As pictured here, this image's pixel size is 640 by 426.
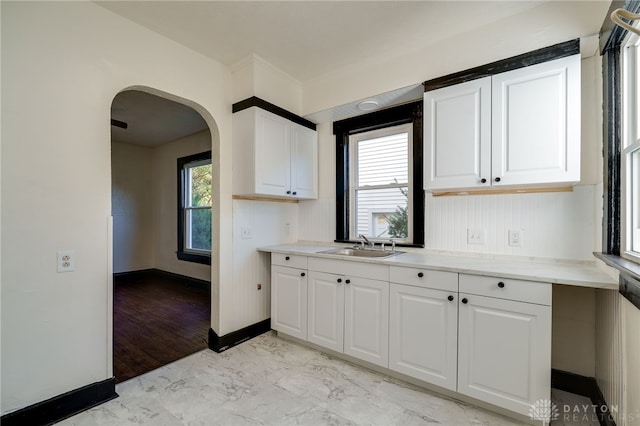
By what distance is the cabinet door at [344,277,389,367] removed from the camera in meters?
2.11

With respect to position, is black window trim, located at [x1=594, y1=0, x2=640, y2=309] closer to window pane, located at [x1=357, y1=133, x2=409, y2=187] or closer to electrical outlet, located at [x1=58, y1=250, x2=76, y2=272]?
window pane, located at [x1=357, y1=133, x2=409, y2=187]

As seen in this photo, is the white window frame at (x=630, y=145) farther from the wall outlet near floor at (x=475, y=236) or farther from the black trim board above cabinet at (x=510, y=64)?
the wall outlet near floor at (x=475, y=236)

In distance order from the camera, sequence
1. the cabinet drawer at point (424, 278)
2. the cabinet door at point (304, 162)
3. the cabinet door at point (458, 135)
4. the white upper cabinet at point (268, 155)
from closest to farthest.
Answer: the cabinet drawer at point (424, 278), the cabinet door at point (458, 135), the white upper cabinet at point (268, 155), the cabinet door at point (304, 162)

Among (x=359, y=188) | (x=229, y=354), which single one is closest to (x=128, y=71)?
(x=359, y=188)

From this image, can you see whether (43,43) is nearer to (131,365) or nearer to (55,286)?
(55,286)

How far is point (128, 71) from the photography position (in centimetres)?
206

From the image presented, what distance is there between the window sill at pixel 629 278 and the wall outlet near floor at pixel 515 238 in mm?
603

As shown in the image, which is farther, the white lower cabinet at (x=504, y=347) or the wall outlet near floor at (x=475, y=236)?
the wall outlet near floor at (x=475, y=236)

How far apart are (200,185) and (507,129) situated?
14.2 ft

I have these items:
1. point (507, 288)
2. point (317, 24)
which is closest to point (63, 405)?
point (507, 288)

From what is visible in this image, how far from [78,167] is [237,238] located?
129 centimetres

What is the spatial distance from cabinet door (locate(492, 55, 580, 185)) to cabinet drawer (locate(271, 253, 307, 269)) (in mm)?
1612

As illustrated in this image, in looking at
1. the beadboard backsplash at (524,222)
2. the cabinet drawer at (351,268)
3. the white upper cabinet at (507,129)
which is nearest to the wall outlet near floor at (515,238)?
the beadboard backsplash at (524,222)

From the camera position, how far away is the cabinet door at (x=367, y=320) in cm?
211
